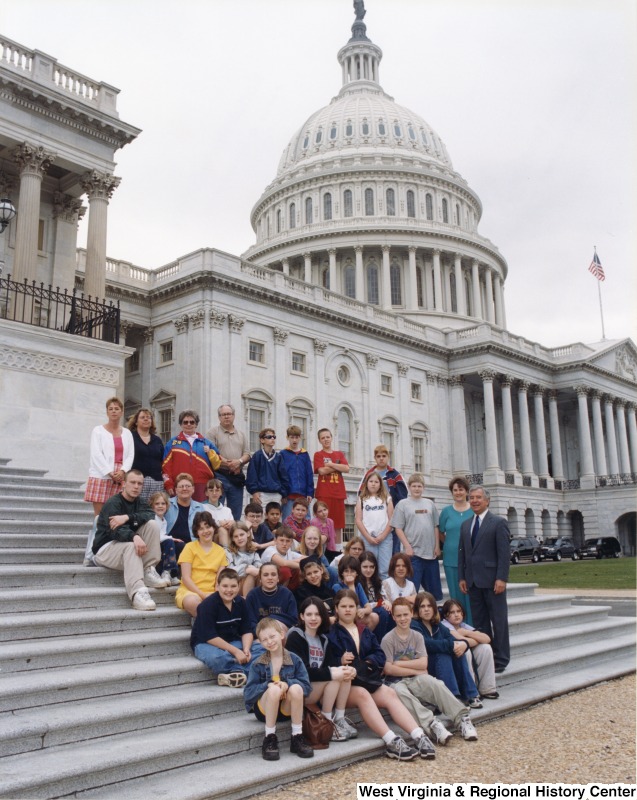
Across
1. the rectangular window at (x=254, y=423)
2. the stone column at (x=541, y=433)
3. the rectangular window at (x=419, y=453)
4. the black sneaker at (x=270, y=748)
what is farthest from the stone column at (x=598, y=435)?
the black sneaker at (x=270, y=748)

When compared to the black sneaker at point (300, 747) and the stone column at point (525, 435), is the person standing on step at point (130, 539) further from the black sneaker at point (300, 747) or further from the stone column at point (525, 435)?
the stone column at point (525, 435)

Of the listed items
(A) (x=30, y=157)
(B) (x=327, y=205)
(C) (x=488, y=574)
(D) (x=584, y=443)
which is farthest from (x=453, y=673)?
(B) (x=327, y=205)

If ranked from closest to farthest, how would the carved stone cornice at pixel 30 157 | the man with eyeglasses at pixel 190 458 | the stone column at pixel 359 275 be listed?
the man with eyeglasses at pixel 190 458, the carved stone cornice at pixel 30 157, the stone column at pixel 359 275

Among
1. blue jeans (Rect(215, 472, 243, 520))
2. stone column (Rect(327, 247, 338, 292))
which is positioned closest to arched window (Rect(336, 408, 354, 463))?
stone column (Rect(327, 247, 338, 292))

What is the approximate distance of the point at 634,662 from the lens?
39.1 ft

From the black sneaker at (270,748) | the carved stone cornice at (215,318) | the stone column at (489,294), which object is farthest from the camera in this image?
the stone column at (489,294)

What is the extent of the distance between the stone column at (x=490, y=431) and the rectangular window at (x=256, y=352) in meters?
21.3

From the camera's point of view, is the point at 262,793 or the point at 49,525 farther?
the point at 49,525

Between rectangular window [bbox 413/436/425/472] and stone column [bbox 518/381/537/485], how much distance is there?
1025 centimetres

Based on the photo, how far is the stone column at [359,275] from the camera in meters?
71.2

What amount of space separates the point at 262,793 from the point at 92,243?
2021 centimetres

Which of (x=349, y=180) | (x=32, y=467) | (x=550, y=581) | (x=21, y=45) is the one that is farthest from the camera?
(x=349, y=180)

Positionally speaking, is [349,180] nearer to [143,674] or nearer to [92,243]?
[92,243]

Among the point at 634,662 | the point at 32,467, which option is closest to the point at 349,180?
the point at 32,467
